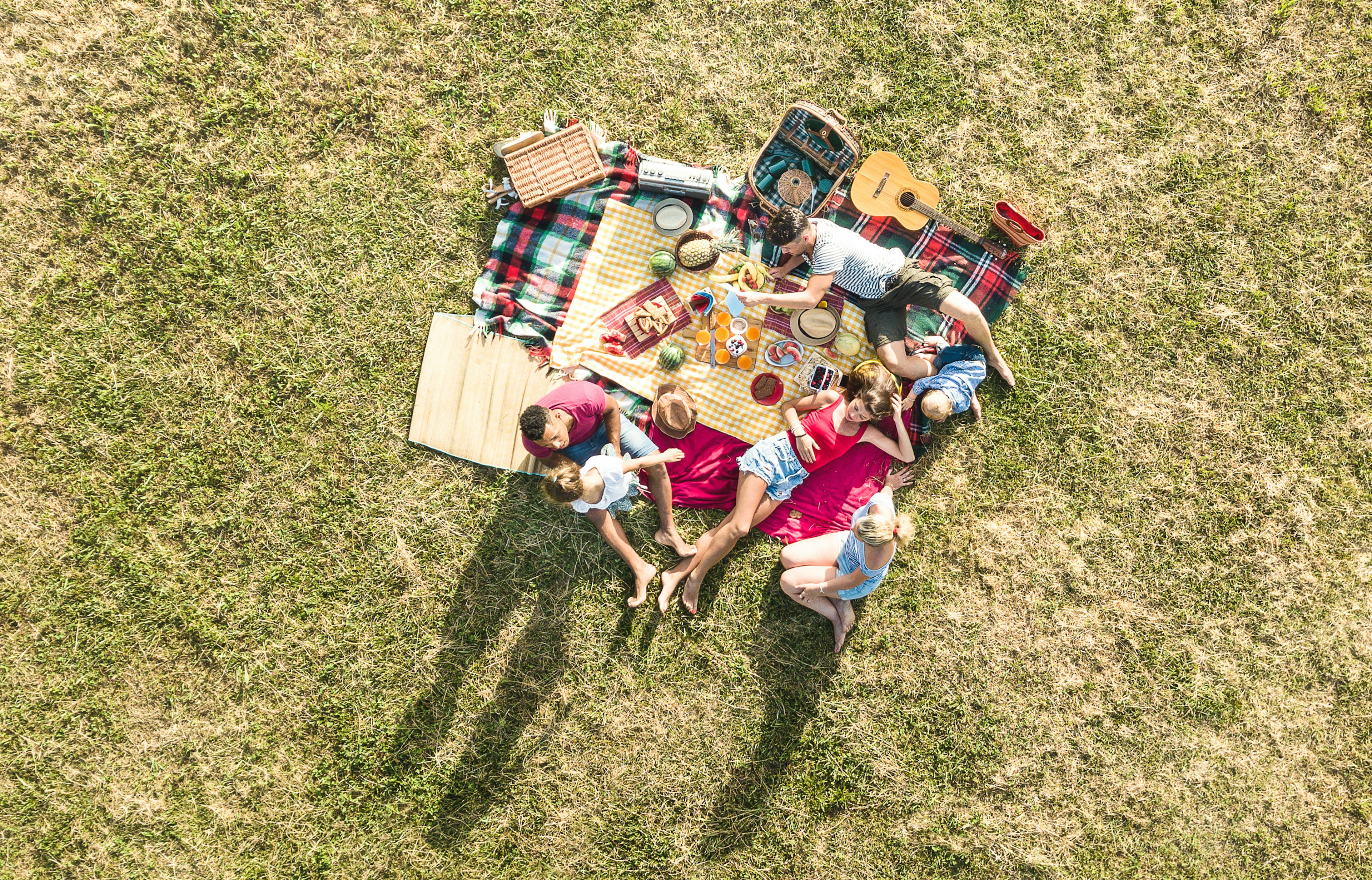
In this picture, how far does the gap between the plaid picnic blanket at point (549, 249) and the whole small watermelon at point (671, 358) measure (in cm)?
100

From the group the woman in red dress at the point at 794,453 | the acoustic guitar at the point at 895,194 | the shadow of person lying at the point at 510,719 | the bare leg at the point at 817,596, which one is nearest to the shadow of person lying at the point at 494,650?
the shadow of person lying at the point at 510,719

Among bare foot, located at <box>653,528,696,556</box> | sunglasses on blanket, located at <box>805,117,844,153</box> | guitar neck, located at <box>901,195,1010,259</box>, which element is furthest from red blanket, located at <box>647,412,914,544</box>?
sunglasses on blanket, located at <box>805,117,844,153</box>

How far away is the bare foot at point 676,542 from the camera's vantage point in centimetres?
609

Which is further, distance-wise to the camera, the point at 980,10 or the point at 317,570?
the point at 980,10

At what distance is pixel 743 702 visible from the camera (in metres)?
6.11

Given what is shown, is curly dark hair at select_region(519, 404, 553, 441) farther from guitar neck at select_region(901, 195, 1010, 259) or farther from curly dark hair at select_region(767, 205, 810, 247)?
guitar neck at select_region(901, 195, 1010, 259)

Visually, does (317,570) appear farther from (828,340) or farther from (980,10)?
(980,10)

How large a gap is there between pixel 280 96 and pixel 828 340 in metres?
5.55

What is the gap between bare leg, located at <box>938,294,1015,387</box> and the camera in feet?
19.0

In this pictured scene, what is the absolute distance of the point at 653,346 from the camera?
614 centimetres

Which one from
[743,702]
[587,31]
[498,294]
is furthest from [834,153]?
[743,702]

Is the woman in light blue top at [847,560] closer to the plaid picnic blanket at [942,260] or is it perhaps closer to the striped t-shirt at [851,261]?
the plaid picnic blanket at [942,260]

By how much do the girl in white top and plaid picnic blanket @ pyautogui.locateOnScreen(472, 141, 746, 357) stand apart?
58.7 inches

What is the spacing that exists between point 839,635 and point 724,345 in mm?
2790
